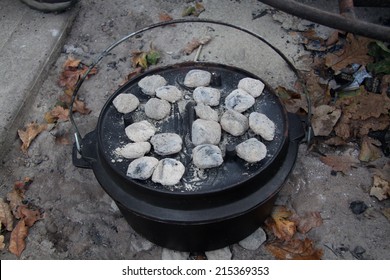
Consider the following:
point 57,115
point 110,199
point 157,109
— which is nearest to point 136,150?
point 157,109

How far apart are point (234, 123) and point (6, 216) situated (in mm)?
1199

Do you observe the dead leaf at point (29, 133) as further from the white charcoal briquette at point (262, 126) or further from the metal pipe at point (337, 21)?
the metal pipe at point (337, 21)

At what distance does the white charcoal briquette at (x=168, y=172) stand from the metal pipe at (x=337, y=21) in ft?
1.96

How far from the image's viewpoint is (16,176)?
85.7 inches

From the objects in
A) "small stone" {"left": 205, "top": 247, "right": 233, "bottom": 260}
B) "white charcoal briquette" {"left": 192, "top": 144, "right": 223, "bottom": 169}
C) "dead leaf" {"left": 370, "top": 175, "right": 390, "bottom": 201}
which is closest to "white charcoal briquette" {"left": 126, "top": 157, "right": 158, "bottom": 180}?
"white charcoal briquette" {"left": 192, "top": 144, "right": 223, "bottom": 169}

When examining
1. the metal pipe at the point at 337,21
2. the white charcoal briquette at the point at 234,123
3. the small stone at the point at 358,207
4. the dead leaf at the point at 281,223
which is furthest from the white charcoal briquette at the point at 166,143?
the small stone at the point at 358,207

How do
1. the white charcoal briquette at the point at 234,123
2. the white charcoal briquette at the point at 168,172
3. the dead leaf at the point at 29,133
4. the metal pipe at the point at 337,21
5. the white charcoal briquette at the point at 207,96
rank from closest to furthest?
the metal pipe at the point at 337,21 → the white charcoal briquette at the point at 168,172 → the white charcoal briquette at the point at 234,123 → the white charcoal briquette at the point at 207,96 → the dead leaf at the point at 29,133

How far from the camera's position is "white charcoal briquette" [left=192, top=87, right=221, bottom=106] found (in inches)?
65.3

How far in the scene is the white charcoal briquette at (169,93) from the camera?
5.53 feet

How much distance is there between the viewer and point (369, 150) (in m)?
2.14

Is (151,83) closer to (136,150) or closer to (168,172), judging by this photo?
(136,150)

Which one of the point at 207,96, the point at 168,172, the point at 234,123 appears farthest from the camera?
the point at 207,96

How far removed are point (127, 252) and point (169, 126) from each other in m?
0.65

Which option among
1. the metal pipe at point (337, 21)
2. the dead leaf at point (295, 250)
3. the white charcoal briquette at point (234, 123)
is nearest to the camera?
the metal pipe at point (337, 21)
